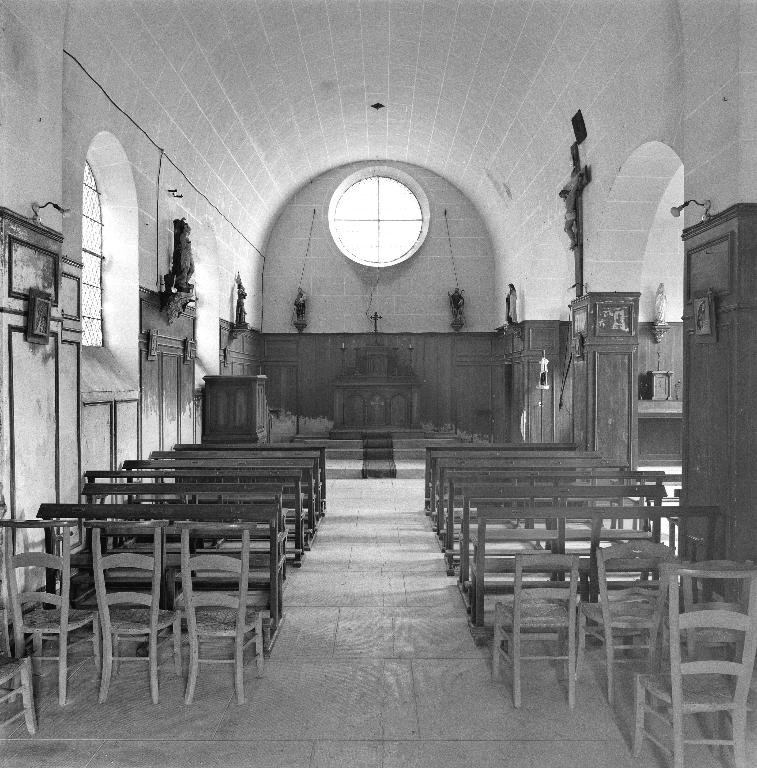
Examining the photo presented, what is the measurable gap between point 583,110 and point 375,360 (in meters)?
8.24

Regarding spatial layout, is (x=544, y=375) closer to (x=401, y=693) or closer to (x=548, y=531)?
(x=548, y=531)

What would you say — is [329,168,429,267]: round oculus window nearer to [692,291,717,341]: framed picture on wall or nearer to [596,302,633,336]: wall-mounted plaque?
[596,302,633,336]: wall-mounted plaque

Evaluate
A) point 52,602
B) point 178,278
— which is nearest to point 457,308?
point 178,278

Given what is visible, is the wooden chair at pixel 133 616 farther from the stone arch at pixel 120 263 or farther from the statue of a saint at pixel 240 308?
the statue of a saint at pixel 240 308

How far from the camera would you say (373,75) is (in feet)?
39.6

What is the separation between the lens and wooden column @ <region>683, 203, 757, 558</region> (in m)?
5.32

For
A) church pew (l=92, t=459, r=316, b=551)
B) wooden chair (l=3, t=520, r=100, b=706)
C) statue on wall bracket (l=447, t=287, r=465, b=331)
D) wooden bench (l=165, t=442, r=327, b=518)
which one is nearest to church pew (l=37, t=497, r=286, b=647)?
wooden chair (l=3, t=520, r=100, b=706)

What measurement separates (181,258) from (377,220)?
327 inches

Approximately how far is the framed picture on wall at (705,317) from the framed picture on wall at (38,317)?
5229 mm

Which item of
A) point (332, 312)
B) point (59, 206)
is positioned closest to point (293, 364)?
point (332, 312)

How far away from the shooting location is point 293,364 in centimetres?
1762

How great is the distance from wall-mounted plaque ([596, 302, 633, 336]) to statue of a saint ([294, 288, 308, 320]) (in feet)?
28.8

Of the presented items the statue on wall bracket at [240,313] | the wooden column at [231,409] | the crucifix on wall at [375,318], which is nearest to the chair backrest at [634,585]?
the wooden column at [231,409]

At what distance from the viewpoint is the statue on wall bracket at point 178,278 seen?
10.1m
